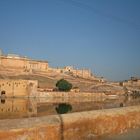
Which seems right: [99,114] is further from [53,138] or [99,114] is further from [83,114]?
[53,138]

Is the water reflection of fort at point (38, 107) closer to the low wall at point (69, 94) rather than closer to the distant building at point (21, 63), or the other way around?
the low wall at point (69, 94)

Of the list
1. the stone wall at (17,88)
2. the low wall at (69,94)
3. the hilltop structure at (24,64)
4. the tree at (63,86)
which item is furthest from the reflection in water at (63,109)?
the hilltop structure at (24,64)

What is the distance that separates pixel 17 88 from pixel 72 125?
36748 millimetres

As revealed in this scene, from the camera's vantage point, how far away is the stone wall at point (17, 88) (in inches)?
1612

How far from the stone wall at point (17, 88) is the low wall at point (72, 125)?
113 ft

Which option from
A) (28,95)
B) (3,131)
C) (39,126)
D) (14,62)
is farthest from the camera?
(14,62)

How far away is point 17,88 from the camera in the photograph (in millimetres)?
41219

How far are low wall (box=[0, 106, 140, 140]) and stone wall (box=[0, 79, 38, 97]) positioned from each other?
3456 centimetres

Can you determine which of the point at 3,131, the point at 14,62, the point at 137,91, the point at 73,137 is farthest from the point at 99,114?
the point at 137,91

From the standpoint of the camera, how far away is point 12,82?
4141cm

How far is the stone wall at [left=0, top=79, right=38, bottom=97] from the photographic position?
134ft

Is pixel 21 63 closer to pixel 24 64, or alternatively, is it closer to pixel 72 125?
pixel 24 64

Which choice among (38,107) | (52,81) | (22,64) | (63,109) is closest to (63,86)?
(52,81)

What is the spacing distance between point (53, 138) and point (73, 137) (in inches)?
21.0
